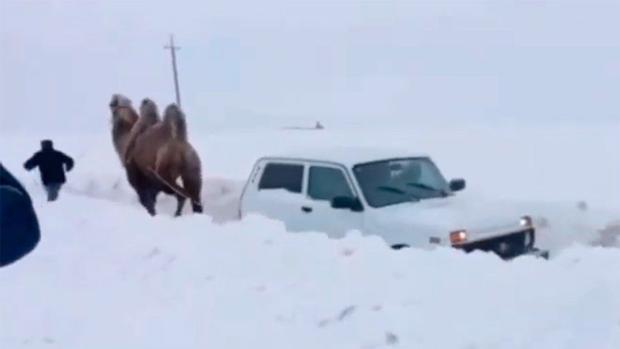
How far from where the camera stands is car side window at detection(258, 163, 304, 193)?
12312mm

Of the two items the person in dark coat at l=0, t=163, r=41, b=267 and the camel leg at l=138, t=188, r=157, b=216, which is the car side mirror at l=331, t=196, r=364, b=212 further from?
the camel leg at l=138, t=188, r=157, b=216

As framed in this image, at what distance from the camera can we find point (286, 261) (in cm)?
916

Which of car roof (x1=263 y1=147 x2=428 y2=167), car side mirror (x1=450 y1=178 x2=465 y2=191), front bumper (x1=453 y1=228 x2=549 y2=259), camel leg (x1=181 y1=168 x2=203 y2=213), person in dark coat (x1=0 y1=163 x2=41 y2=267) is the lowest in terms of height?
camel leg (x1=181 y1=168 x2=203 y2=213)

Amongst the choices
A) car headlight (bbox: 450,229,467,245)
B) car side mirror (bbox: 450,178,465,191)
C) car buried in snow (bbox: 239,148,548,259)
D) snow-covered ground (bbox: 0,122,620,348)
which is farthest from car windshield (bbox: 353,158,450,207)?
snow-covered ground (bbox: 0,122,620,348)

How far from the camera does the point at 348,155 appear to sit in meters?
12.3

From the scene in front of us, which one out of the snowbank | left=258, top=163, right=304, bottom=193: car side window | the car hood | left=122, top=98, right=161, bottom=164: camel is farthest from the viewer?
left=122, top=98, right=161, bottom=164: camel

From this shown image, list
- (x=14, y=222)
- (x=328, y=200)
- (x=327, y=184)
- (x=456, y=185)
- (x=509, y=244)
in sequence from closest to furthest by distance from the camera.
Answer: (x=14, y=222) → (x=509, y=244) → (x=328, y=200) → (x=327, y=184) → (x=456, y=185)

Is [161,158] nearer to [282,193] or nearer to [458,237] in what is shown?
[282,193]

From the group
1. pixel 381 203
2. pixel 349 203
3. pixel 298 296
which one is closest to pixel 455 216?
pixel 381 203

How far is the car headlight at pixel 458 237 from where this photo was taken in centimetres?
1035

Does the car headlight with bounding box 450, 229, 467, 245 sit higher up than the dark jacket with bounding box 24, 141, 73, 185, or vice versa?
the car headlight with bounding box 450, 229, 467, 245

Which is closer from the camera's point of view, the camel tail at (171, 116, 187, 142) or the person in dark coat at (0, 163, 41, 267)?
the person in dark coat at (0, 163, 41, 267)

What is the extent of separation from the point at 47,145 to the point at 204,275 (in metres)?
10.8

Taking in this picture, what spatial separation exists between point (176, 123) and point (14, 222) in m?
14.5
